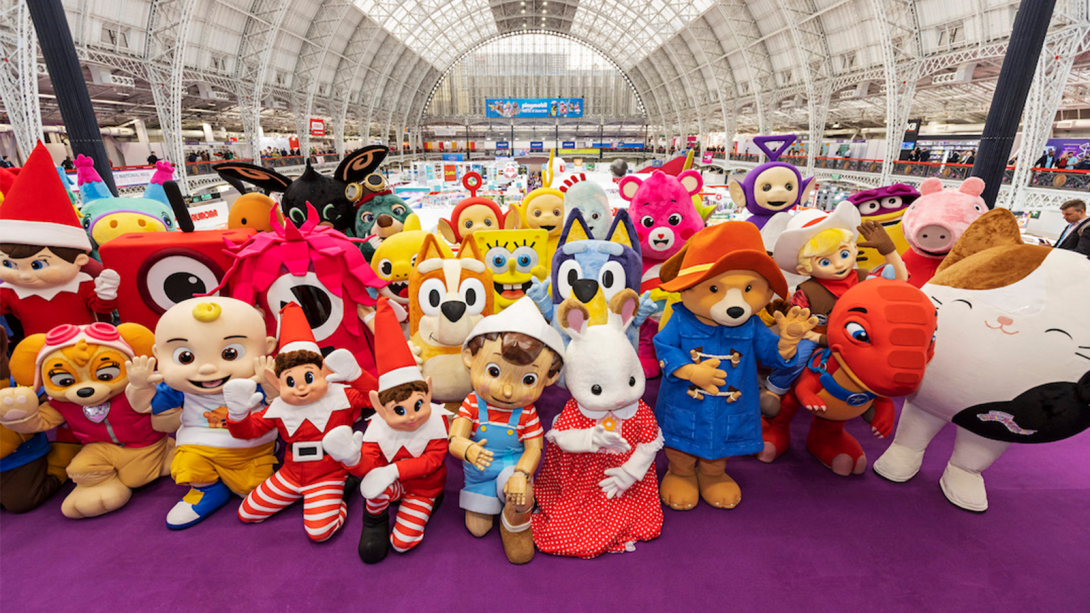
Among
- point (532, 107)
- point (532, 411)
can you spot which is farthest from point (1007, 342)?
point (532, 107)

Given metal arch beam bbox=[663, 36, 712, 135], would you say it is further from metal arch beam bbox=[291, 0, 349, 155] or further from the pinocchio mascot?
the pinocchio mascot

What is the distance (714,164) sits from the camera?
21297mm

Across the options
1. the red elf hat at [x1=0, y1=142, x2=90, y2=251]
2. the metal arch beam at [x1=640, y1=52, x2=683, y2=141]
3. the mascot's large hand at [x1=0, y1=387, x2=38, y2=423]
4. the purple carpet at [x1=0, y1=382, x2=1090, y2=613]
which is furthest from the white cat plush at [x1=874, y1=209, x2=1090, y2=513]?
the metal arch beam at [x1=640, y1=52, x2=683, y2=141]

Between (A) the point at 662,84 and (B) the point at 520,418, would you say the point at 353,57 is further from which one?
(B) the point at 520,418

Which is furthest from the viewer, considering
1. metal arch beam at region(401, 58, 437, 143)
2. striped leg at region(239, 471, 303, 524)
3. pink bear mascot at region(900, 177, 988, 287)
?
metal arch beam at region(401, 58, 437, 143)

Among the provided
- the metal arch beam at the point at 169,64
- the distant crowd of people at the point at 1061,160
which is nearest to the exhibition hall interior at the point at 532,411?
the distant crowd of people at the point at 1061,160

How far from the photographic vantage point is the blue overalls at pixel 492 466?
196 cm

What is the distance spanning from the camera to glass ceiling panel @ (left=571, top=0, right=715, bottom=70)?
60.6ft

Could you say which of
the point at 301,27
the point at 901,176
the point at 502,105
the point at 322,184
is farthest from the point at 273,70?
the point at 901,176

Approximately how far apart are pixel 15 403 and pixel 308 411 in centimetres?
112

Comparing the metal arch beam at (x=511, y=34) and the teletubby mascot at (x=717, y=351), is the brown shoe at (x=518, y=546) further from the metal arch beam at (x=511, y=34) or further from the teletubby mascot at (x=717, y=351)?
the metal arch beam at (x=511, y=34)

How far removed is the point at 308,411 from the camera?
6.31 feet

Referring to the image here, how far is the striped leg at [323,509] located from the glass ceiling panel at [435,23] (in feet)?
63.8

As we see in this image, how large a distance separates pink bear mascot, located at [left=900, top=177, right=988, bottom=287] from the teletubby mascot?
1.25 meters
